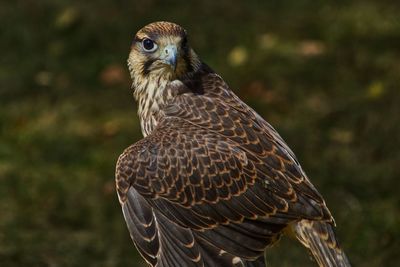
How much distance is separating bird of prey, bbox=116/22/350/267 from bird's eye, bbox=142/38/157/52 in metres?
0.55

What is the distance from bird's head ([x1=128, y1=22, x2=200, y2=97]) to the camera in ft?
19.2

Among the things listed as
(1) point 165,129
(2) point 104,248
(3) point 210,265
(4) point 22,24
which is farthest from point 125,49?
(3) point 210,265

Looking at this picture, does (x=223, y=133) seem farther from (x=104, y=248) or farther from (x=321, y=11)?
(x=321, y=11)

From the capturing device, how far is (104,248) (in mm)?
7254

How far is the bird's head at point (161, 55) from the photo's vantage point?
231 inches

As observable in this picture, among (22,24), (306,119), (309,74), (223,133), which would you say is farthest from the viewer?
(22,24)

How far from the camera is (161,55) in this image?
233 inches

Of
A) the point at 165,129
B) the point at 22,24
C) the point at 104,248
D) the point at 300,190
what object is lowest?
the point at 104,248

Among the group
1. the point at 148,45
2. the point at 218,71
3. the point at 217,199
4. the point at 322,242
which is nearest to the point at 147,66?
the point at 148,45

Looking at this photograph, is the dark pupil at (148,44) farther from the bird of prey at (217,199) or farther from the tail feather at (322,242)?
the tail feather at (322,242)

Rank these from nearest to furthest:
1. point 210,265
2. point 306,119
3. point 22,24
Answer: point 210,265
point 306,119
point 22,24

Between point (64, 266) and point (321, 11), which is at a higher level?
point (321, 11)

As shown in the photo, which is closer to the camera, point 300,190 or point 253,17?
point 300,190

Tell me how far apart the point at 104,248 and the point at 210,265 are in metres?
2.13
